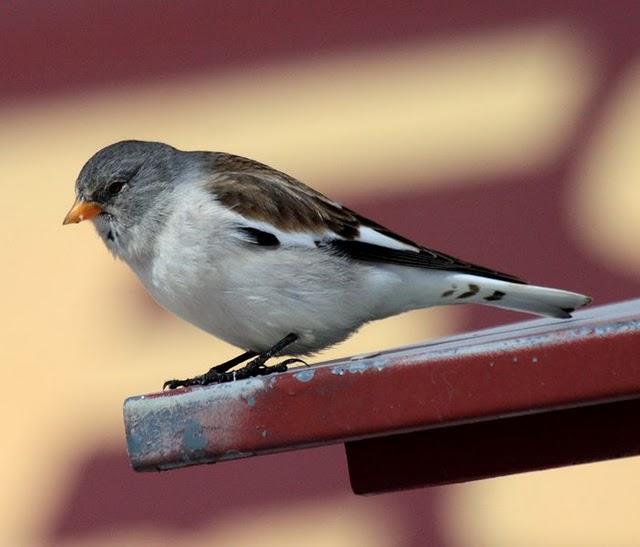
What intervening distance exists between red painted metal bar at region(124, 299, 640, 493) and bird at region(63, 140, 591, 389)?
2.11 feet

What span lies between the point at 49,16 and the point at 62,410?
167 centimetres

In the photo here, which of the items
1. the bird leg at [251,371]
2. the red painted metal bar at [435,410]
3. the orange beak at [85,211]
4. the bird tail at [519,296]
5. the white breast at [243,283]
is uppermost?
the orange beak at [85,211]

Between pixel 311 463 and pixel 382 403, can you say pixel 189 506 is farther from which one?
pixel 382 403

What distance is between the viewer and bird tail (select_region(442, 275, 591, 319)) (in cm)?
377

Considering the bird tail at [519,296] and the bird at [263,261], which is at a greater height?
the bird at [263,261]

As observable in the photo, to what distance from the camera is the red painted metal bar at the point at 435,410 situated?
253 cm

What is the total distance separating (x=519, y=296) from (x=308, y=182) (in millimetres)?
2617

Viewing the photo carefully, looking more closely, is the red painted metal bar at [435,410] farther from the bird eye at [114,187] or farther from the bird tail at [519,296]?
the bird eye at [114,187]

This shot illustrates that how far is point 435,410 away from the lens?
8.52 feet

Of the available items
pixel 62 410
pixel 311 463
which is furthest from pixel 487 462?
pixel 62 410

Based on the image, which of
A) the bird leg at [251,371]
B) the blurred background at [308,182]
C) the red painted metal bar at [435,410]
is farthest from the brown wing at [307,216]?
the blurred background at [308,182]

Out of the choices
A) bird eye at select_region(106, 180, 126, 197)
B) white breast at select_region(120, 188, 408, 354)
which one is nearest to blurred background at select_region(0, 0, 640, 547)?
bird eye at select_region(106, 180, 126, 197)

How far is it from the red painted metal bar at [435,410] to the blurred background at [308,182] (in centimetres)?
298

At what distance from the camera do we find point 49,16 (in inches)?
266
